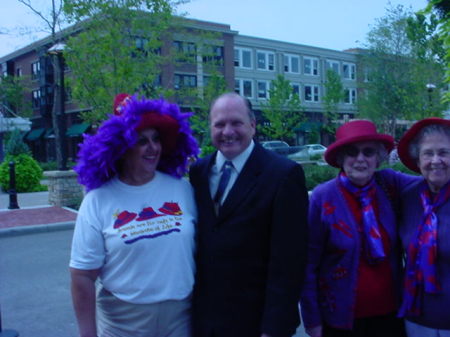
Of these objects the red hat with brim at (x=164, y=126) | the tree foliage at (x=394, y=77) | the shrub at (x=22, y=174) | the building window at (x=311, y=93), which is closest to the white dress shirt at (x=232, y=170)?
the red hat with brim at (x=164, y=126)

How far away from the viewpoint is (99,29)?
54.7ft

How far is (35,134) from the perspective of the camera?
45438 millimetres

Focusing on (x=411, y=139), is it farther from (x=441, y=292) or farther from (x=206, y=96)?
(x=206, y=96)

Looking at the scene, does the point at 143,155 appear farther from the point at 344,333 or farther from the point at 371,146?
the point at 344,333

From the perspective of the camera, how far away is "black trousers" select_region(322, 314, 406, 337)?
253 centimetres

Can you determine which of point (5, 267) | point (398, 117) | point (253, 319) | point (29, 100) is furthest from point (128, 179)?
point (29, 100)

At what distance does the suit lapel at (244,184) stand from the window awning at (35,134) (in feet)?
150

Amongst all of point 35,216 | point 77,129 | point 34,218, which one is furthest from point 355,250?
point 77,129

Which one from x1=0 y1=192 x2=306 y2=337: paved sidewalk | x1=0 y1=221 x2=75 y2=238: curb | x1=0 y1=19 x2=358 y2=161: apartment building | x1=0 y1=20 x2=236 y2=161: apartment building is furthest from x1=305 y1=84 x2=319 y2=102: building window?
x1=0 y1=221 x2=75 y2=238: curb

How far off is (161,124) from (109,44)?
47.7 ft

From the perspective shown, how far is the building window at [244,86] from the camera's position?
44281 millimetres

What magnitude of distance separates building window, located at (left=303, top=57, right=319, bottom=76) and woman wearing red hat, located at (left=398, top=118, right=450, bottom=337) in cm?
4895

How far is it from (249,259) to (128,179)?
0.74 meters

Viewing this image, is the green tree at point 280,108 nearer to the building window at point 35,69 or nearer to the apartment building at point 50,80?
the apartment building at point 50,80
